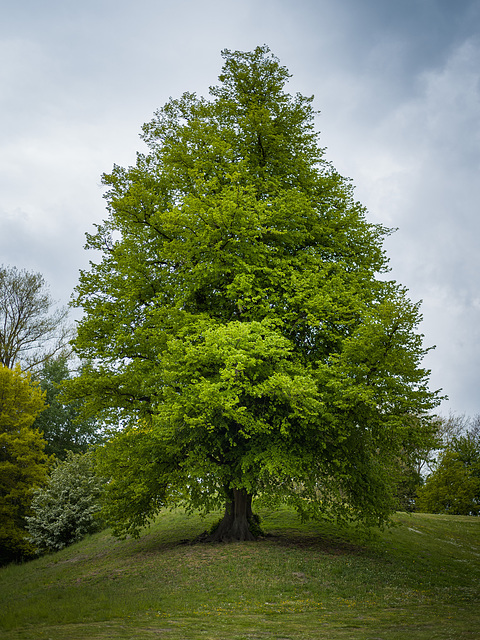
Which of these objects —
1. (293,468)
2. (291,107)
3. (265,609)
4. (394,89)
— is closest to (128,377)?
(293,468)

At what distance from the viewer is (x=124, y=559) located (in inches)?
544

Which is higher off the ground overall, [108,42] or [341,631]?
[108,42]

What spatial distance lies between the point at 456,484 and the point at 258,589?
74.1ft

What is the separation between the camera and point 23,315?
28.9 m

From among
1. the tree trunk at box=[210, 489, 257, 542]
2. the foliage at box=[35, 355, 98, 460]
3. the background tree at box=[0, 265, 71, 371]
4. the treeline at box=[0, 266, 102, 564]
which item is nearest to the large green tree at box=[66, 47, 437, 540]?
the tree trunk at box=[210, 489, 257, 542]

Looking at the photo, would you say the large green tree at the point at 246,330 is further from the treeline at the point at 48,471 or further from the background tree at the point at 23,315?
the background tree at the point at 23,315

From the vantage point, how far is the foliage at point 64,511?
2088cm

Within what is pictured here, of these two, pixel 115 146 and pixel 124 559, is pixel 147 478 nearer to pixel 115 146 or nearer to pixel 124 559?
pixel 124 559

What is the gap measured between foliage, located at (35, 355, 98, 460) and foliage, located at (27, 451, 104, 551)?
10.0 meters

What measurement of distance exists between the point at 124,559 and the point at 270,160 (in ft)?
44.5

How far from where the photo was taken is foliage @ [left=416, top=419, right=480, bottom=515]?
90.0ft

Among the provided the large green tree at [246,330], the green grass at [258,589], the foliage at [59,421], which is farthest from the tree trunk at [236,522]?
the foliage at [59,421]

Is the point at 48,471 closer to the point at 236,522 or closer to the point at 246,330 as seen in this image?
the point at 236,522

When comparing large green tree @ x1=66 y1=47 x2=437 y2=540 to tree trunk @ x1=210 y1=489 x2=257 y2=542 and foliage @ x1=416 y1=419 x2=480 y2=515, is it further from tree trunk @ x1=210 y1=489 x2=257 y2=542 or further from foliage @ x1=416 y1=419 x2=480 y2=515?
foliage @ x1=416 y1=419 x2=480 y2=515
